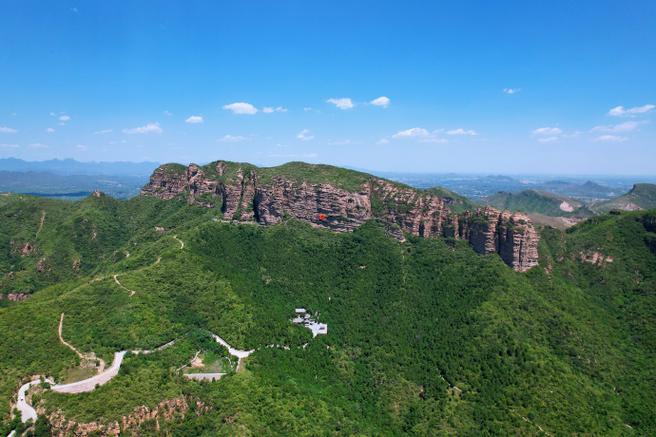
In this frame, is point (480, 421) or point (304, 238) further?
point (304, 238)

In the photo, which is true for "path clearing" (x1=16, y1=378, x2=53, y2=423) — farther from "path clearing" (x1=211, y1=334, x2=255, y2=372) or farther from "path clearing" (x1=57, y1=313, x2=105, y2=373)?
"path clearing" (x1=211, y1=334, x2=255, y2=372)

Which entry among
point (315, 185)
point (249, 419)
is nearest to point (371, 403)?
point (249, 419)

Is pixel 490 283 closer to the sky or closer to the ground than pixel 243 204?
closer to the ground

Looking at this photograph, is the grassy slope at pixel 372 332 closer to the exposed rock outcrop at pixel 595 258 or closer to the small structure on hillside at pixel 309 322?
the exposed rock outcrop at pixel 595 258

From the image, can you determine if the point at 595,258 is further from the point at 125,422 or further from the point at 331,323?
the point at 125,422

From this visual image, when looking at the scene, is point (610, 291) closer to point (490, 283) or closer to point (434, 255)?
point (490, 283)

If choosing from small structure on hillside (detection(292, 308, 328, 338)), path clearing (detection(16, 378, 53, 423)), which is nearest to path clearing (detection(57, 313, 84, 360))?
path clearing (detection(16, 378, 53, 423))

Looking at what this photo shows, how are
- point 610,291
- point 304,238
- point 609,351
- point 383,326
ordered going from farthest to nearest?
point 304,238
point 610,291
point 383,326
point 609,351
